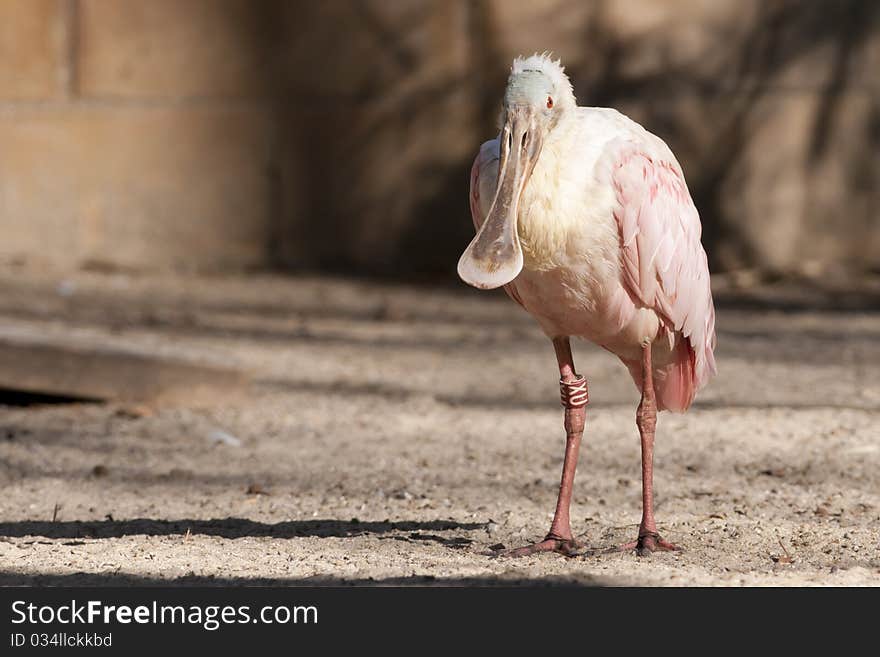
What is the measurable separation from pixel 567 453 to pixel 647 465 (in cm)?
25

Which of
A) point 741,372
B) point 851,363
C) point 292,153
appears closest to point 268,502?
point 741,372

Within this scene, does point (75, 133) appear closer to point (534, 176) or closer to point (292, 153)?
point (292, 153)

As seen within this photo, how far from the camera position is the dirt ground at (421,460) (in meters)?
3.96

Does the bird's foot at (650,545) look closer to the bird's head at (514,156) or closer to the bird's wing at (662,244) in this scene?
the bird's wing at (662,244)

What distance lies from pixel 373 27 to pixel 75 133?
7.34ft

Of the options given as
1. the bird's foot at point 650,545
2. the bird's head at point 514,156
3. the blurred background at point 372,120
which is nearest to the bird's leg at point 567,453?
the bird's foot at point 650,545

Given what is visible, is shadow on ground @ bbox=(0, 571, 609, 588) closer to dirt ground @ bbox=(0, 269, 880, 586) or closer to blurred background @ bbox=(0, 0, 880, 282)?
dirt ground @ bbox=(0, 269, 880, 586)

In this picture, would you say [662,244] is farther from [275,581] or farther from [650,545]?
[275,581]

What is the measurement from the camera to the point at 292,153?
32.5 ft

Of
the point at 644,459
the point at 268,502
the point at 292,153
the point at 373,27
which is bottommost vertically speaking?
the point at 268,502

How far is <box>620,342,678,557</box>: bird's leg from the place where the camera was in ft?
13.5

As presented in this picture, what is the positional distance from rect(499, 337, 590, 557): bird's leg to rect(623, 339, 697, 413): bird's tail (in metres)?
0.23

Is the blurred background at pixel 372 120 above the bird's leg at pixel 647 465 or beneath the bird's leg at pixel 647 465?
above

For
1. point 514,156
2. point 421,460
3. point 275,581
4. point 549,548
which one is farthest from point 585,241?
point 421,460
